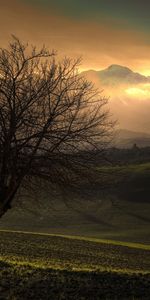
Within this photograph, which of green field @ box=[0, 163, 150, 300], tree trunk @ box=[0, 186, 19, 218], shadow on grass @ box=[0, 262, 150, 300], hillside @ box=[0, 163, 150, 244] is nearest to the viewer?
shadow on grass @ box=[0, 262, 150, 300]

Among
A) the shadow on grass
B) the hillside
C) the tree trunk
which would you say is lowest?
the hillside

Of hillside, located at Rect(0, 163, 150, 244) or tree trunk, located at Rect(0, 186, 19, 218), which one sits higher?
tree trunk, located at Rect(0, 186, 19, 218)

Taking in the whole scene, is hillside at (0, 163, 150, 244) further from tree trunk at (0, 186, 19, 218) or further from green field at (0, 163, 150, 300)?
tree trunk at (0, 186, 19, 218)

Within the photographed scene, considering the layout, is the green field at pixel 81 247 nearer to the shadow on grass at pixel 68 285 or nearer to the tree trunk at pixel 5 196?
the shadow on grass at pixel 68 285

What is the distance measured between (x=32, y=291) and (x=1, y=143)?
23.0 feet

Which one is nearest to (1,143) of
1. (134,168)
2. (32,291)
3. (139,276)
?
(32,291)

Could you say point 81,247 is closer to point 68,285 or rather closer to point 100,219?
point 68,285

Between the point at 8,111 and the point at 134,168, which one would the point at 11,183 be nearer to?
the point at 8,111

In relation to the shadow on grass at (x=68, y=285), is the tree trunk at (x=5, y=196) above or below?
above

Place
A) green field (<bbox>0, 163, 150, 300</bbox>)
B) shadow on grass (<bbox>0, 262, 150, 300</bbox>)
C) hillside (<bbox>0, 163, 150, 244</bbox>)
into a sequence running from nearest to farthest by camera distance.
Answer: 1. shadow on grass (<bbox>0, 262, 150, 300</bbox>)
2. green field (<bbox>0, 163, 150, 300</bbox>)
3. hillside (<bbox>0, 163, 150, 244</bbox>)

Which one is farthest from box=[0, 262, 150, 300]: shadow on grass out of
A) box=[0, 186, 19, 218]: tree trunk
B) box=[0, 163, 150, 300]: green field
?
box=[0, 186, 19, 218]: tree trunk

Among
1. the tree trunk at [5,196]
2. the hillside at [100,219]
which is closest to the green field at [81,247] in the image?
the hillside at [100,219]

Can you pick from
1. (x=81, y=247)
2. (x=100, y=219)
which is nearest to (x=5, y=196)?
(x=81, y=247)

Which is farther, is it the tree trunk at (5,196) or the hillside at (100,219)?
the hillside at (100,219)
